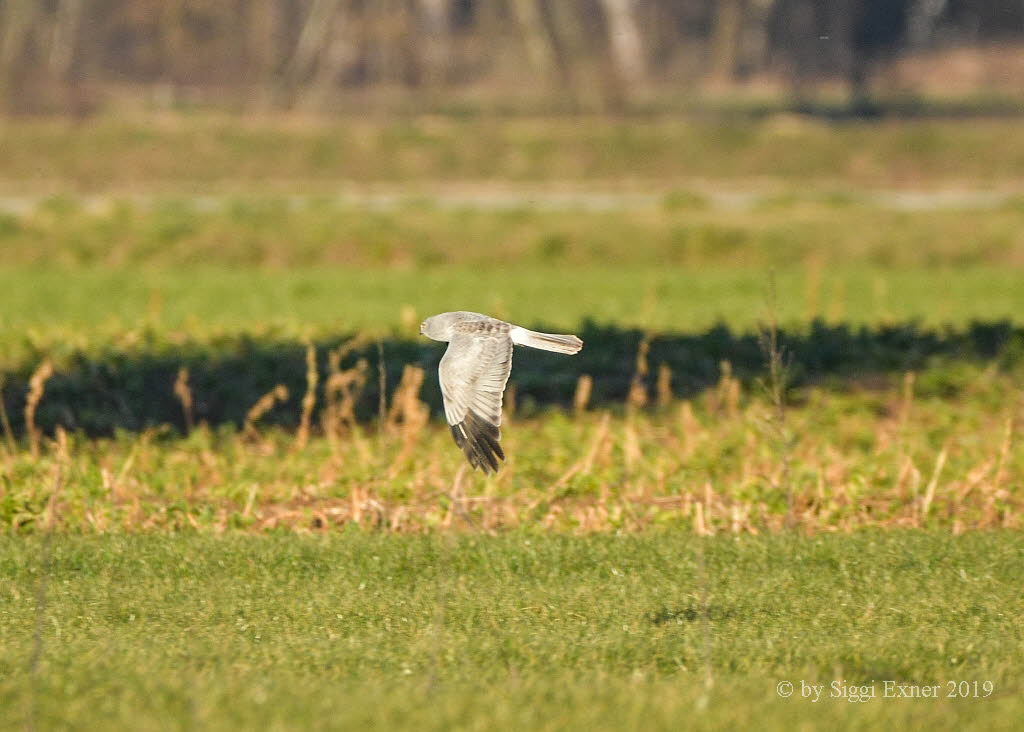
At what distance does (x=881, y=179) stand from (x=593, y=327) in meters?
25.6

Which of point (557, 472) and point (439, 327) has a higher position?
point (439, 327)

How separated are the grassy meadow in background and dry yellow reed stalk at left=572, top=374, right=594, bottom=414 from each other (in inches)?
2.8

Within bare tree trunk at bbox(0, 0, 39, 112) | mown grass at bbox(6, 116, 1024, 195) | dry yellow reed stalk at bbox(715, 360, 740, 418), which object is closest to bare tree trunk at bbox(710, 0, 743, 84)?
mown grass at bbox(6, 116, 1024, 195)

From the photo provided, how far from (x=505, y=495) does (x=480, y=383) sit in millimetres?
2913

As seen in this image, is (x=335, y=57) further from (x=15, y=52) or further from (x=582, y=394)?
(x=582, y=394)

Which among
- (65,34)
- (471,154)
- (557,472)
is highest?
(65,34)

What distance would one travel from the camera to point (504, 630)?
6.56 m

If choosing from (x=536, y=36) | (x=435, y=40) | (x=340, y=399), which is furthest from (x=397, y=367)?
(x=435, y=40)

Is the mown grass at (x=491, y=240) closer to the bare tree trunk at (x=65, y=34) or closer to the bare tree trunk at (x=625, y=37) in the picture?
the bare tree trunk at (x=65, y=34)

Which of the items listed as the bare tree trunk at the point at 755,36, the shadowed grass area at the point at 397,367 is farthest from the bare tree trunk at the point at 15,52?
the shadowed grass area at the point at 397,367

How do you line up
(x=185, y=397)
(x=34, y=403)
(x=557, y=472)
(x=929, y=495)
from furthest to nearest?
(x=185, y=397), (x=557, y=472), (x=34, y=403), (x=929, y=495)

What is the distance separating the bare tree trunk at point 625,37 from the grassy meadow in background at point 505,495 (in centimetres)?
2829

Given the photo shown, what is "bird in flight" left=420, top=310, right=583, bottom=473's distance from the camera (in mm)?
6352

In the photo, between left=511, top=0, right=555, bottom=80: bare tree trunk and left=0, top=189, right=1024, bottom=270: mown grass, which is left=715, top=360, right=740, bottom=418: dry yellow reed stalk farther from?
left=511, top=0, right=555, bottom=80: bare tree trunk
